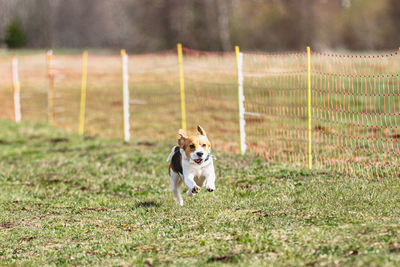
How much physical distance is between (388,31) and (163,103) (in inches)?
1300

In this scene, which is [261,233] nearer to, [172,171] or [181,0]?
[172,171]

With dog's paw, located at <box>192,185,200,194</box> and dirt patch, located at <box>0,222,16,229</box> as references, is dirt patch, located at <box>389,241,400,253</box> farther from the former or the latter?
dirt patch, located at <box>0,222,16,229</box>

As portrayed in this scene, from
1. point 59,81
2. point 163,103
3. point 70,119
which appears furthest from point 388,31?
point 70,119

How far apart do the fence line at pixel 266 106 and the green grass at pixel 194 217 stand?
1.31m

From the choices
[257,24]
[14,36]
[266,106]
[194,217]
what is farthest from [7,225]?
[14,36]

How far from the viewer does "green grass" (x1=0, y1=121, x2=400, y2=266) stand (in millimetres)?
7008

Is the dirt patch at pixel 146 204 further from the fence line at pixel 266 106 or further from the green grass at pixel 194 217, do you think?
the fence line at pixel 266 106

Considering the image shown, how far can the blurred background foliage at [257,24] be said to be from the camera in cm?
5353

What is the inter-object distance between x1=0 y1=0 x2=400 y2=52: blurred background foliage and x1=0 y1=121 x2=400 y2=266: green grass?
4013 cm

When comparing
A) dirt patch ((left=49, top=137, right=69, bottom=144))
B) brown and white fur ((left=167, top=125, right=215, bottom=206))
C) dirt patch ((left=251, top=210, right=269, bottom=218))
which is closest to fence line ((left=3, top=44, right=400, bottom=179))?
dirt patch ((left=49, top=137, right=69, bottom=144))

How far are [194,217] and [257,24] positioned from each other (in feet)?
160

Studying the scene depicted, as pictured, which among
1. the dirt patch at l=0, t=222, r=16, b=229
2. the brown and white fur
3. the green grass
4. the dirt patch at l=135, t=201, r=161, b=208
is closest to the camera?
the green grass

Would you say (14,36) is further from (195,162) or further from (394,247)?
(394,247)

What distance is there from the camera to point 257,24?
5631 cm
